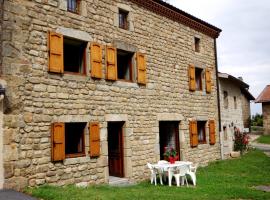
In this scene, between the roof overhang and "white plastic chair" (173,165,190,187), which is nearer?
"white plastic chair" (173,165,190,187)

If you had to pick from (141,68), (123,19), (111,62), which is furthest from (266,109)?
(111,62)

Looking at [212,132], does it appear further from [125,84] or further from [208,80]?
[125,84]

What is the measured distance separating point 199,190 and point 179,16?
7.33 metres

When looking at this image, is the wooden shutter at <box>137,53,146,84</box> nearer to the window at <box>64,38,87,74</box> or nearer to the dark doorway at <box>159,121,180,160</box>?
the window at <box>64,38,87,74</box>

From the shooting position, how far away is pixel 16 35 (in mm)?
7621

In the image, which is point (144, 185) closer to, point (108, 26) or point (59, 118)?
point (59, 118)

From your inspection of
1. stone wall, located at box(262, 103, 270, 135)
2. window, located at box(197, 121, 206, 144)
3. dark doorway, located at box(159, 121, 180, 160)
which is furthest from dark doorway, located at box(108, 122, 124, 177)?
stone wall, located at box(262, 103, 270, 135)

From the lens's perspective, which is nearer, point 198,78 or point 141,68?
point 141,68

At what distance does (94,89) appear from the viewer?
942 centimetres

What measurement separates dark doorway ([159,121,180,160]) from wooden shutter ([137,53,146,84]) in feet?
9.20

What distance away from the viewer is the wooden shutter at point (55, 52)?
8.27 m

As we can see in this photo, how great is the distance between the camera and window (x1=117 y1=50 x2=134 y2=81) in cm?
1101

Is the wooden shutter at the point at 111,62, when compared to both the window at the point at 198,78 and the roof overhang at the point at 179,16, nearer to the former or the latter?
the roof overhang at the point at 179,16

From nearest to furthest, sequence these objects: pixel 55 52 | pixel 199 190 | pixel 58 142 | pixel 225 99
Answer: pixel 58 142
pixel 55 52
pixel 199 190
pixel 225 99
